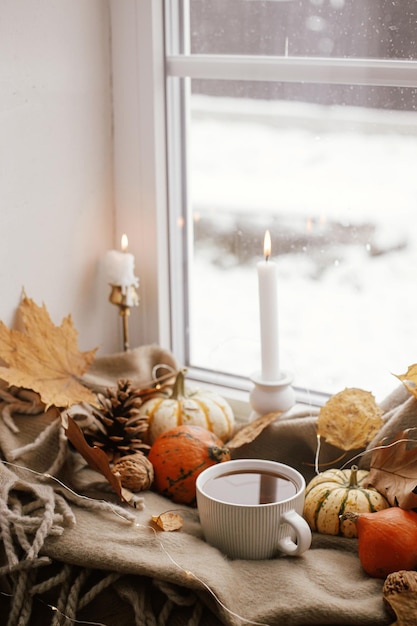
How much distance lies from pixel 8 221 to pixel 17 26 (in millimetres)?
265

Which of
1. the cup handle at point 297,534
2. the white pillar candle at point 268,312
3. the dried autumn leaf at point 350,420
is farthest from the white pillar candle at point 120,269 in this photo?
the cup handle at point 297,534

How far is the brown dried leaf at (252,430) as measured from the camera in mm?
1088

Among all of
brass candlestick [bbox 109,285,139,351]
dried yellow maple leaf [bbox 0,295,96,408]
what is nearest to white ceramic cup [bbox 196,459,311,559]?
dried yellow maple leaf [bbox 0,295,96,408]

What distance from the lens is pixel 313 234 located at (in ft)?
3.91

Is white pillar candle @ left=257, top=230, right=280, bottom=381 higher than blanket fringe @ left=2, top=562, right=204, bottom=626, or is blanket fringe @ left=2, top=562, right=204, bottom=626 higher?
white pillar candle @ left=257, top=230, right=280, bottom=381

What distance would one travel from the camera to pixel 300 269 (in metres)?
1.22

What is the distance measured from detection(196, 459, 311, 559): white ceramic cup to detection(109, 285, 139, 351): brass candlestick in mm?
382

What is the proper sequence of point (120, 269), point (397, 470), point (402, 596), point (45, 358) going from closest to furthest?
1. point (402, 596)
2. point (397, 470)
3. point (45, 358)
4. point (120, 269)

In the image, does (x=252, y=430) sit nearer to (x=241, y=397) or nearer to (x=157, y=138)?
(x=241, y=397)

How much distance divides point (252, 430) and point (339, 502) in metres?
0.20

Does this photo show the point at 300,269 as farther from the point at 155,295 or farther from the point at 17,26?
the point at 17,26

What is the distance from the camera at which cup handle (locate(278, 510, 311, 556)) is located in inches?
34.4

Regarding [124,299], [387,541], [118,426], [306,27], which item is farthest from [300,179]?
[387,541]

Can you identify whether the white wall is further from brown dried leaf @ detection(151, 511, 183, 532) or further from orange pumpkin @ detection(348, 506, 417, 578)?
orange pumpkin @ detection(348, 506, 417, 578)
